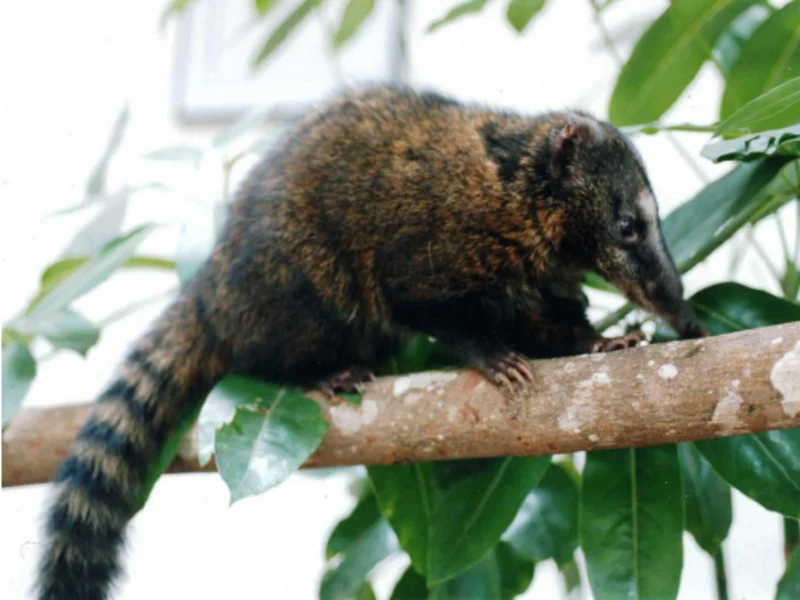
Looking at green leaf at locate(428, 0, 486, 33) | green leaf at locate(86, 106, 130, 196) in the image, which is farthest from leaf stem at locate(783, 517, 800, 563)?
green leaf at locate(86, 106, 130, 196)

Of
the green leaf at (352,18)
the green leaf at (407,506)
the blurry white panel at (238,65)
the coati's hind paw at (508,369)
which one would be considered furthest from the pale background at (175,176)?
the coati's hind paw at (508,369)

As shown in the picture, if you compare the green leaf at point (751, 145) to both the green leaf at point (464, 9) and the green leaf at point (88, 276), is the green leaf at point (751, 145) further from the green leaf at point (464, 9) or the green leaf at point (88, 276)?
the green leaf at point (88, 276)

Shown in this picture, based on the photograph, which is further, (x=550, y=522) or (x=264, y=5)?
(x=264, y=5)

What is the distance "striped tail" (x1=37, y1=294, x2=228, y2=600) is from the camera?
2152mm

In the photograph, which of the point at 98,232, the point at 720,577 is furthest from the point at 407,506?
the point at 98,232

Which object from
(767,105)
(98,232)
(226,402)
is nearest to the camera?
(767,105)

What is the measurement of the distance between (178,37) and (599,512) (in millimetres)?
2780

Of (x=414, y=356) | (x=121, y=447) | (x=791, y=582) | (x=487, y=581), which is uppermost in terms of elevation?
(x=791, y=582)

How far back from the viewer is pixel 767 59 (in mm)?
2180

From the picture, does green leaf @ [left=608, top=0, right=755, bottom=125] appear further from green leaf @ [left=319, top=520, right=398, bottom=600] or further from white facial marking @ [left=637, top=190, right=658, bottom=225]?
green leaf @ [left=319, top=520, right=398, bottom=600]

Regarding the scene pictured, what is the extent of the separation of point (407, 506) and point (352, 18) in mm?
1619

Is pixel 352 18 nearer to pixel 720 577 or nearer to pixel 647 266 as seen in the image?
pixel 647 266

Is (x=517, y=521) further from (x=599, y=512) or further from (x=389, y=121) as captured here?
(x=389, y=121)

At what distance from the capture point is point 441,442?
1911 millimetres
